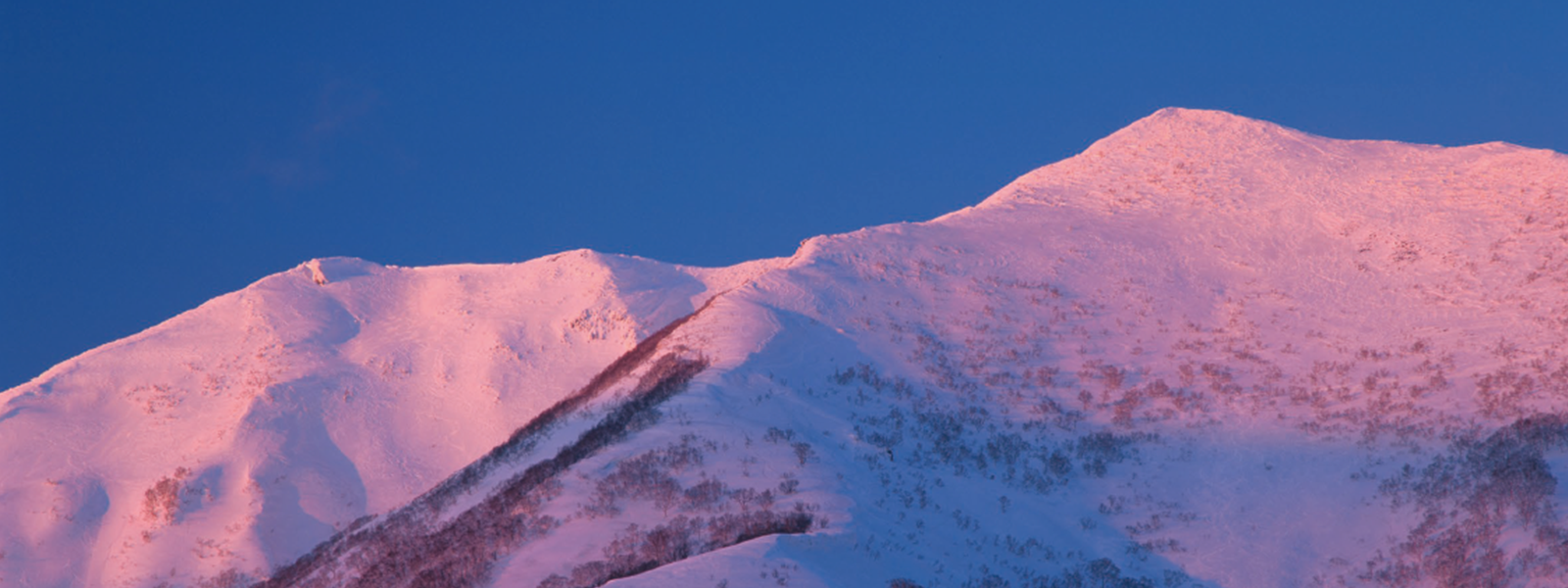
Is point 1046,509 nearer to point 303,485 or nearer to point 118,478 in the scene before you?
point 303,485

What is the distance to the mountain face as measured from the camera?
31.5m

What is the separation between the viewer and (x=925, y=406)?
132 feet

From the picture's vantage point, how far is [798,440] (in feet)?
113

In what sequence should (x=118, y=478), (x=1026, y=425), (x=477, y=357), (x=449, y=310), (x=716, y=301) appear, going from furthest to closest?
(x=449, y=310)
(x=477, y=357)
(x=118, y=478)
(x=716, y=301)
(x=1026, y=425)

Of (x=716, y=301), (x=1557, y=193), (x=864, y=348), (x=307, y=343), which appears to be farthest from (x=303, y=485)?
(x=1557, y=193)

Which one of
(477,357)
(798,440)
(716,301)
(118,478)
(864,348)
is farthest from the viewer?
(477,357)

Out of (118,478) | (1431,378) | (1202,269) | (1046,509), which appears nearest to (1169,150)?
(1202,269)

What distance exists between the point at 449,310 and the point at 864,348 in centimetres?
3278

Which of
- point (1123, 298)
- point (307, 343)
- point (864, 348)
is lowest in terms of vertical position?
point (864, 348)

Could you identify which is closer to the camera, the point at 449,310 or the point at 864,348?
the point at 864,348

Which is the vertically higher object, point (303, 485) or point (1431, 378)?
point (303, 485)

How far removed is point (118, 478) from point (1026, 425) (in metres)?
37.7

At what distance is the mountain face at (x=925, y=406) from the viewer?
31.5m

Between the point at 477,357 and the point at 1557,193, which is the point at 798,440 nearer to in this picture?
the point at 477,357
